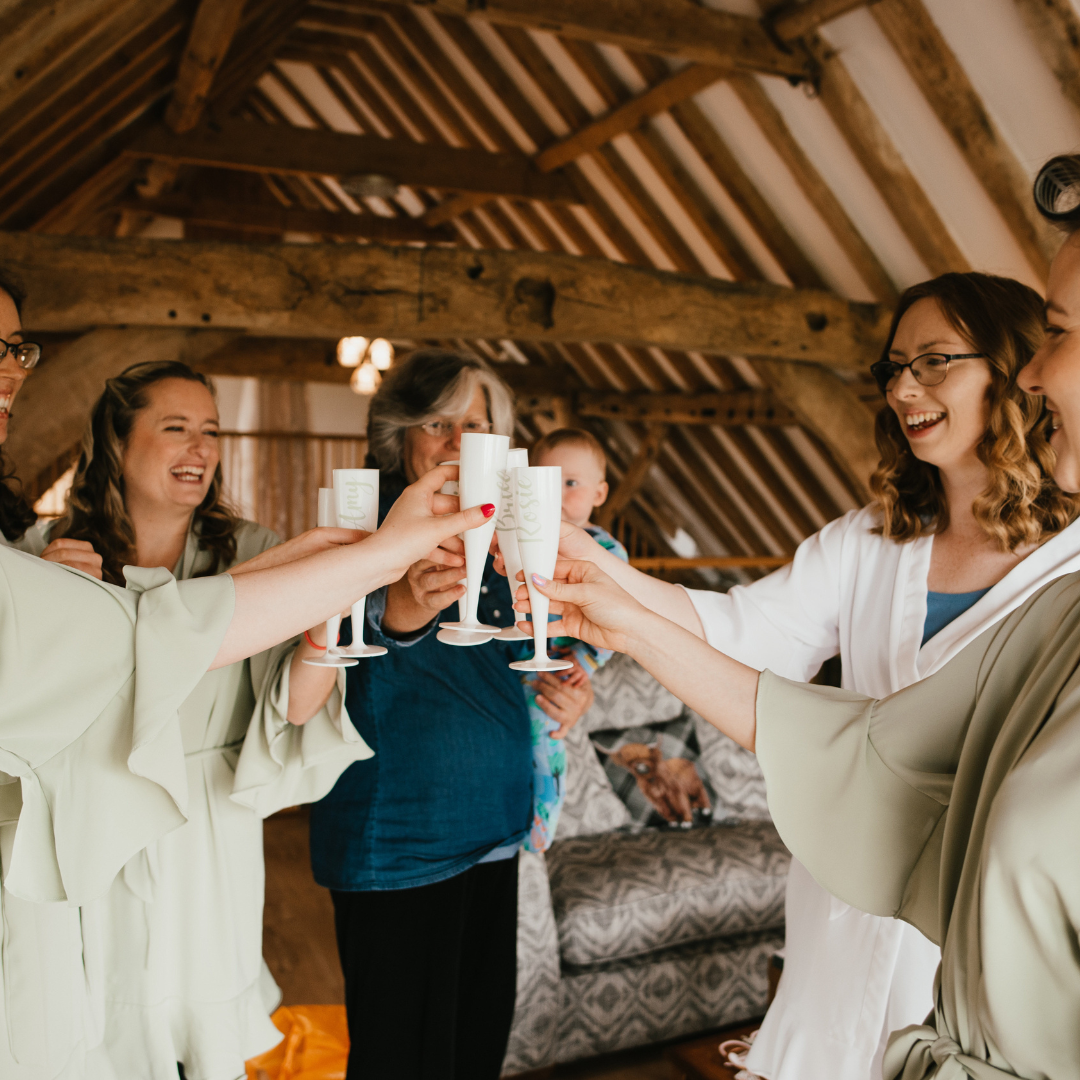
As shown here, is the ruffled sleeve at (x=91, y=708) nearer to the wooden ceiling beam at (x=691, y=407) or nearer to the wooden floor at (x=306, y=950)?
the wooden floor at (x=306, y=950)

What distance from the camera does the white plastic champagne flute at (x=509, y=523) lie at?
1.19 m

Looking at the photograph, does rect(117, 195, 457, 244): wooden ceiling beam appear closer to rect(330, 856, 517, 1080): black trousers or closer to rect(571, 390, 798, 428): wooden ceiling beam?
rect(571, 390, 798, 428): wooden ceiling beam

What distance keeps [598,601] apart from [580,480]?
1544mm

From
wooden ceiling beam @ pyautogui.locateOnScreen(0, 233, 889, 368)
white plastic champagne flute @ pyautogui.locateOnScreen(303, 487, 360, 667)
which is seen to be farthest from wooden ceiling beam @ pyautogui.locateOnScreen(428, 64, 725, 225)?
white plastic champagne flute @ pyautogui.locateOnScreen(303, 487, 360, 667)

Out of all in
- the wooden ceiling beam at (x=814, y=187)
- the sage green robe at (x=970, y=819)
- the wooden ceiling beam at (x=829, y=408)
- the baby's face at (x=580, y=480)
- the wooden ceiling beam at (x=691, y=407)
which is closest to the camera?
the sage green robe at (x=970, y=819)

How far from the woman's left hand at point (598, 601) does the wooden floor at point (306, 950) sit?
59.6 inches

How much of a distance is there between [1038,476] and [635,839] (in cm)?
236

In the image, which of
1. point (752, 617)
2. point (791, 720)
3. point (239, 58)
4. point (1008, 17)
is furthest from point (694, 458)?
point (791, 720)

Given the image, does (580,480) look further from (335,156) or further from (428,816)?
(335,156)

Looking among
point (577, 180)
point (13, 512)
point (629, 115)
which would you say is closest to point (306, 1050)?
point (13, 512)

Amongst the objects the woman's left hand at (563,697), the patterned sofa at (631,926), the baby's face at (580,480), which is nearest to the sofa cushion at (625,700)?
the patterned sofa at (631,926)

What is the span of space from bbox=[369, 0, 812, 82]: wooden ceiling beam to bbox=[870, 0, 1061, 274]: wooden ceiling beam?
469mm

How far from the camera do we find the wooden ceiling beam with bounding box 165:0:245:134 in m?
3.64

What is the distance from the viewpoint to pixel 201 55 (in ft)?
13.5
